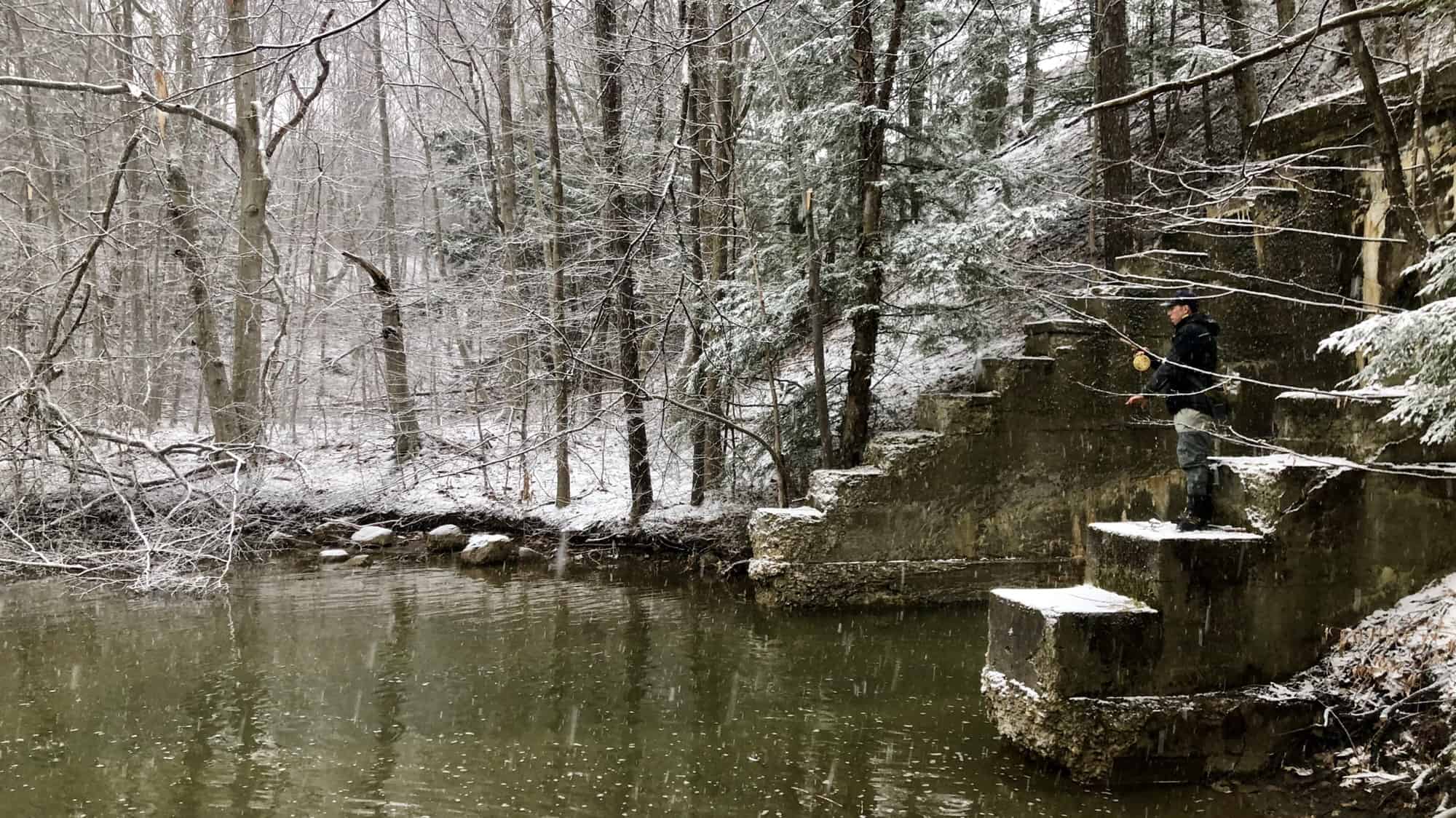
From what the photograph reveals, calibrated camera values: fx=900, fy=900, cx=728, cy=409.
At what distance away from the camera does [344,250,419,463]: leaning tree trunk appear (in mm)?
16453

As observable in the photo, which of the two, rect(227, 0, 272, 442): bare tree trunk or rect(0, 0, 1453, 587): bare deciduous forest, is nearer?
rect(0, 0, 1453, 587): bare deciduous forest

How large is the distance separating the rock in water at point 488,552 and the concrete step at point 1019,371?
7.66 meters

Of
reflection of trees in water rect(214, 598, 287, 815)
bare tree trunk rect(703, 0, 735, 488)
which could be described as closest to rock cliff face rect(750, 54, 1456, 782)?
bare tree trunk rect(703, 0, 735, 488)

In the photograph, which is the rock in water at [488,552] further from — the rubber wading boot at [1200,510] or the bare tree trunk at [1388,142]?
the bare tree trunk at [1388,142]

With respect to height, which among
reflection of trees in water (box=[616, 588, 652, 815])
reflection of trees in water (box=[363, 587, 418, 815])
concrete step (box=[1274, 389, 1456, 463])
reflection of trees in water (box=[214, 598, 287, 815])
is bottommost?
reflection of trees in water (box=[616, 588, 652, 815])

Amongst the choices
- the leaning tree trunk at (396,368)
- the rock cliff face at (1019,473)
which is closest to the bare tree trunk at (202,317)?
the leaning tree trunk at (396,368)

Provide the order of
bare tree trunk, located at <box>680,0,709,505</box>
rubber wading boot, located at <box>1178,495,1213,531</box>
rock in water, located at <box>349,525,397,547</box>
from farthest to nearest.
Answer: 1. rock in water, located at <box>349,525,397,547</box>
2. bare tree trunk, located at <box>680,0,709,505</box>
3. rubber wading boot, located at <box>1178,495,1213,531</box>

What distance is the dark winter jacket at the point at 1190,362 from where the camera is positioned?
6.62 meters

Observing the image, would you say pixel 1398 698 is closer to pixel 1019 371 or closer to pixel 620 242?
pixel 1019 371

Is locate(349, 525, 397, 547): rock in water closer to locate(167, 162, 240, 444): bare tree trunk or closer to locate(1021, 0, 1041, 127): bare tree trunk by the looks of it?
locate(167, 162, 240, 444): bare tree trunk

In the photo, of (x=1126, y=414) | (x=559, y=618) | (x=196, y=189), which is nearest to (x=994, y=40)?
(x=1126, y=414)

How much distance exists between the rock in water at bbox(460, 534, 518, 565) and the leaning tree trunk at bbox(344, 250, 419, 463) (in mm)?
3282

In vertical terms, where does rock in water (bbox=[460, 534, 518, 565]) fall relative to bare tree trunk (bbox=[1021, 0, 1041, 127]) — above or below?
below

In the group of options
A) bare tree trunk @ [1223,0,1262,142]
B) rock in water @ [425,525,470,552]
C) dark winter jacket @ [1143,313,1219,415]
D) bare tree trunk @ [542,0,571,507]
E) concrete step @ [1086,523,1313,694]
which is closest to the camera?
concrete step @ [1086,523,1313,694]
